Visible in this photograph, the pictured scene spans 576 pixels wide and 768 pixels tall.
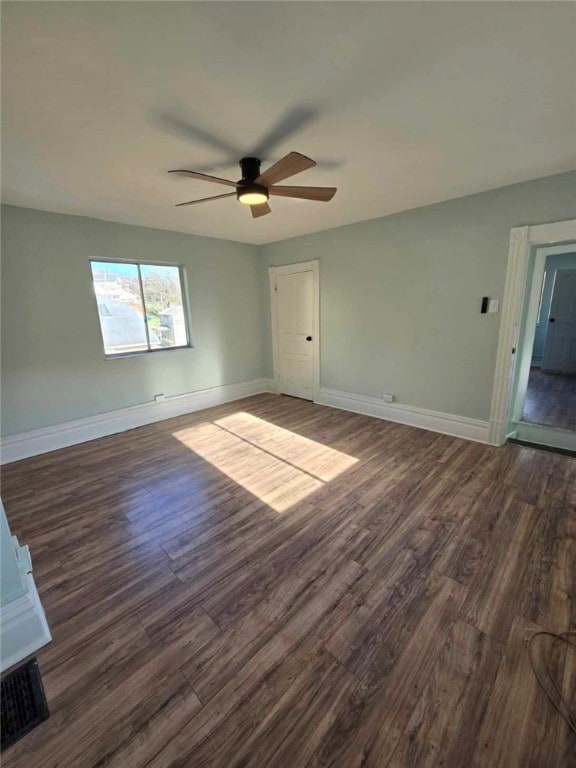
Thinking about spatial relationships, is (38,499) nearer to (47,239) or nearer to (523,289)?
(47,239)

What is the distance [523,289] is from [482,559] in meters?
Answer: 2.45

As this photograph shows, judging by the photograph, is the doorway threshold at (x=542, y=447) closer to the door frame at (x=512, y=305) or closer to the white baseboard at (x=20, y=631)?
the door frame at (x=512, y=305)

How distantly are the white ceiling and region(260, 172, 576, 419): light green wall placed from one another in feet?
1.35

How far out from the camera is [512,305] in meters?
2.98

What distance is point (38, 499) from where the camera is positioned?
2617 mm

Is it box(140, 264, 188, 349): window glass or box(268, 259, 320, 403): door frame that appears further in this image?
box(268, 259, 320, 403): door frame

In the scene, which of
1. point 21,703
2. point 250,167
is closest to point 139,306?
point 250,167

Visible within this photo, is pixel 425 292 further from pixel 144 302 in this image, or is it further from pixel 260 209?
pixel 144 302

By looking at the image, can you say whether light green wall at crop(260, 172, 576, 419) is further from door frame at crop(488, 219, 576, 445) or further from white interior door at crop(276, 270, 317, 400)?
white interior door at crop(276, 270, 317, 400)

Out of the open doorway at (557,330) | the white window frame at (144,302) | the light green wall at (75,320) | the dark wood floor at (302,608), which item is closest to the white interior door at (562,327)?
the open doorway at (557,330)

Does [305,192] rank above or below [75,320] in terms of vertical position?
above

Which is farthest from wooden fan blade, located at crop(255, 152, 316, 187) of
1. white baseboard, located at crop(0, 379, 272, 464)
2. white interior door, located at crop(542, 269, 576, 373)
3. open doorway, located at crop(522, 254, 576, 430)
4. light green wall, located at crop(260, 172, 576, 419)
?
white interior door, located at crop(542, 269, 576, 373)

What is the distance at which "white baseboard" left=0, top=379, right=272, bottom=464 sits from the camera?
3.29m

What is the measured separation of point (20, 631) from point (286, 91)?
2.84 meters
